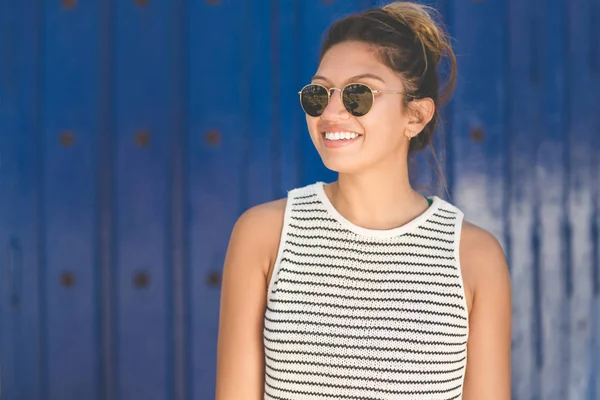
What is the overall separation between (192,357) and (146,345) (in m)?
0.16

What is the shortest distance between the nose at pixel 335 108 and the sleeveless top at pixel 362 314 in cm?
23

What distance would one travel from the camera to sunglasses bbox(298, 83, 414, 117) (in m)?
1.42

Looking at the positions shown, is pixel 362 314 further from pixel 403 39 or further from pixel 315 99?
pixel 403 39

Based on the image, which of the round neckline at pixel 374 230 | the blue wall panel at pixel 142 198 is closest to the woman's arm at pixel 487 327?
the round neckline at pixel 374 230

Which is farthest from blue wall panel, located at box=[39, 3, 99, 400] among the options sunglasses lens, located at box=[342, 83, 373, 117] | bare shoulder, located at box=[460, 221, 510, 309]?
bare shoulder, located at box=[460, 221, 510, 309]

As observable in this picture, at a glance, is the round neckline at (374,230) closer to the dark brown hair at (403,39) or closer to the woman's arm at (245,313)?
the woman's arm at (245,313)

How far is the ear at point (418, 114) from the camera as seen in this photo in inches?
60.9

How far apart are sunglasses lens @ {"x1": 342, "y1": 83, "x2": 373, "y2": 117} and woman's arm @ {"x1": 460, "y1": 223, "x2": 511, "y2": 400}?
1.32 feet

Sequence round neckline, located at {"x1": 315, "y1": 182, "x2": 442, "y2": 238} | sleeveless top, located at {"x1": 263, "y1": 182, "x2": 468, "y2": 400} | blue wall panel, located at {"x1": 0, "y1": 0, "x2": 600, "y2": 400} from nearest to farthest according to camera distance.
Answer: sleeveless top, located at {"x1": 263, "y1": 182, "x2": 468, "y2": 400}
round neckline, located at {"x1": 315, "y1": 182, "x2": 442, "y2": 238}
blue wall panel, located at {"x1": 0, "y1": 0, "x2": 600, "y2": 400}

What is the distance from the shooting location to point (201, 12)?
2.32 meters

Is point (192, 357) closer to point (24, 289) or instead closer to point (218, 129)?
point (24, 289)

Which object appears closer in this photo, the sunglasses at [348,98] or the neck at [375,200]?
the sunglasses at [348,98]

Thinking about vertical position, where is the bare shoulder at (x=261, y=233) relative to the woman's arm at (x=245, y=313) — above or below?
above

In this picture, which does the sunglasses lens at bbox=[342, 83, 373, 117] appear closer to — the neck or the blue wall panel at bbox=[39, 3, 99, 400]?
the neck
